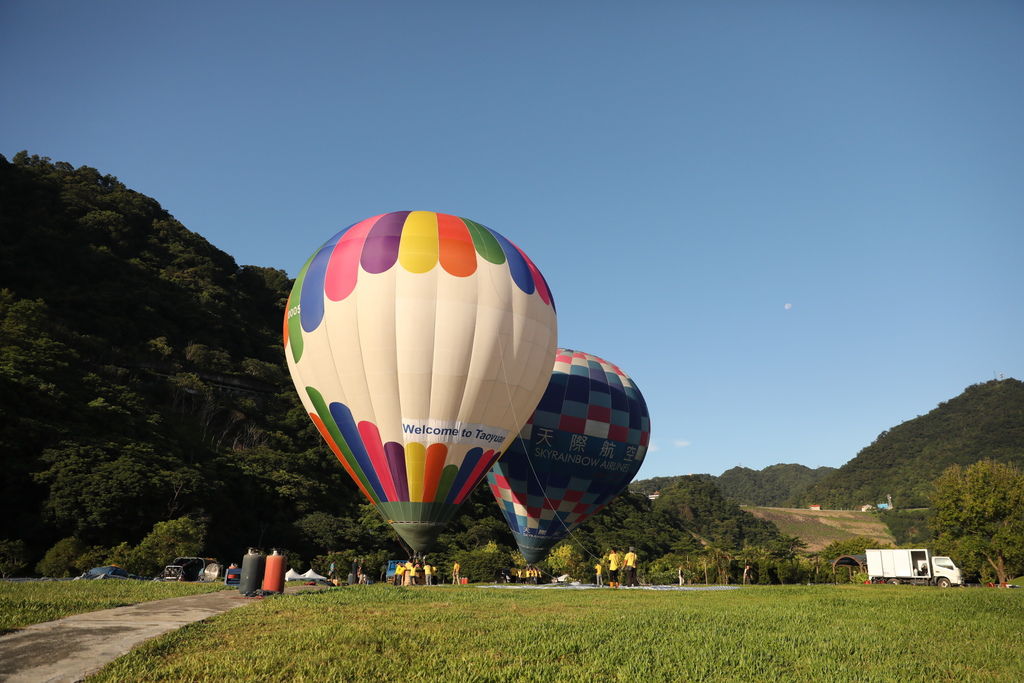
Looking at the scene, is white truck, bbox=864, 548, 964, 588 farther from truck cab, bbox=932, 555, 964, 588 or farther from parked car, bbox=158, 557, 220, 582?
parked car, bbox=158, 557, 220, 582

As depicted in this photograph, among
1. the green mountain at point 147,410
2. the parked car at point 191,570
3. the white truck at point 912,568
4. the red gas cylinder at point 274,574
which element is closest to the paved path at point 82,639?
the red gas cylinder at point 274,574

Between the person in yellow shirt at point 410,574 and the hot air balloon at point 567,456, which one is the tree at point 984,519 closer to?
the hot air balloon at point 567,456

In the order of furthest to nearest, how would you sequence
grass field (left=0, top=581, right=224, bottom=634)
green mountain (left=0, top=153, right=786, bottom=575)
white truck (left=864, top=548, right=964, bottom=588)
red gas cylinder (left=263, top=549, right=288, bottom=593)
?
1. green mountain (left=0, top=153, right=786, bottom=575)
2. white truck (left=864, top=548, right=964, bottom=588)
3. red gas cylinder (left=263, top=549, right=288, bottom=593)
4. grass field (left=0, top=581, right=224, bottom=634)

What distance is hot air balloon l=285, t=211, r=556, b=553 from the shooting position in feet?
72.3

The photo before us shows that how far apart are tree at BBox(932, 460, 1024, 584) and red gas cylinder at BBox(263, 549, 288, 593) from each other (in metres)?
44.8

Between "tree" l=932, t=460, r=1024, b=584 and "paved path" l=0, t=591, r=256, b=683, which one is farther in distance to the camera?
"tree" l=932, t=460, r=1024, b=584

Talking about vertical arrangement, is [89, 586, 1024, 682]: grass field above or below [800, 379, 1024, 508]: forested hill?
Answer: below

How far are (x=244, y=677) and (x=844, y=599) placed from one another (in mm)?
14110

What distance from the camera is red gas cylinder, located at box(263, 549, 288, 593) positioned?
15.0 metres

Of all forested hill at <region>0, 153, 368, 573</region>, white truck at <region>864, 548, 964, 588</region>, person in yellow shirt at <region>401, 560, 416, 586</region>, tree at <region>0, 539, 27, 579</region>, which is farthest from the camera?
forested hill at <region>0, 153, 368, 573</region>

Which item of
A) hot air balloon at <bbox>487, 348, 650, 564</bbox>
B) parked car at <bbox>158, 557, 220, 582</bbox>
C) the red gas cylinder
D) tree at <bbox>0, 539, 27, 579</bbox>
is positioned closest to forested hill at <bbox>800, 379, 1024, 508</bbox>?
hot air balloon at <bbox>487, 348, 650, 564</bbox>

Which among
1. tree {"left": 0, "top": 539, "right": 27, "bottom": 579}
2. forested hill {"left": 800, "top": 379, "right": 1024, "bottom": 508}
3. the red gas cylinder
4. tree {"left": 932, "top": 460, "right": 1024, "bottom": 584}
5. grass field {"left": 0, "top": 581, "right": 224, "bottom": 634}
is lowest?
tree {"left": 0, "top": 539, "right": 27, "bottom": 579}

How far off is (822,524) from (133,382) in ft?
501

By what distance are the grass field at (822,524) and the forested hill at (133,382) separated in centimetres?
12195
